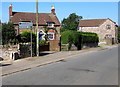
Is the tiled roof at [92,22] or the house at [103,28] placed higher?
the tiled roof at [92,22]

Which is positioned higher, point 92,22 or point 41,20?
point 92,22

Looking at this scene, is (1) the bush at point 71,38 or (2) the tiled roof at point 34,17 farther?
(2) the tiled roof at point 34,17

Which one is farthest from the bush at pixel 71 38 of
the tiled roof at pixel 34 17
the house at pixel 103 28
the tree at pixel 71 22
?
the tree at pixel 71 22

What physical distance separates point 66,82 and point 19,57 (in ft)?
29.7

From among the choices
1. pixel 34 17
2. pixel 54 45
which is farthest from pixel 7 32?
pixel 34 17

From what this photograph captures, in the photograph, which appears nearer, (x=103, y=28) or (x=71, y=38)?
(x=71, y=38)

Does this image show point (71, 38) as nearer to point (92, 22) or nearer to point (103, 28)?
point (103, 28)

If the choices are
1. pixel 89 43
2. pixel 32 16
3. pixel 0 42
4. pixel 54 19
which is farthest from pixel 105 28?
pixel 0 42

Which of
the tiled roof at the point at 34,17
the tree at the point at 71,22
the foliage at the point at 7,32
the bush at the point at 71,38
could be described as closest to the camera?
the bush at the point at 71,38

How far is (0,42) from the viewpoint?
2564cm

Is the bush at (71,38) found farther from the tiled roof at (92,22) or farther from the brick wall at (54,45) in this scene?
the tiled roof at (92,22)

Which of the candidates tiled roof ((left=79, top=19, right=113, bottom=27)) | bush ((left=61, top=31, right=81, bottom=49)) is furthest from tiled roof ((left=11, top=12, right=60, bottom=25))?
tiled roof ((left=79, top=19, right=113, bottom=27))

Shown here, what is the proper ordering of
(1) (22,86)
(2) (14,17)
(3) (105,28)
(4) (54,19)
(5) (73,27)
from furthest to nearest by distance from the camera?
(5) (73,27)
(3) (105,28)
(4) (54,19)
(2) (14,17)
(1) (22,86)

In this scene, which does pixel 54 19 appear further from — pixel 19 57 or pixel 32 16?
pixel 19 57
